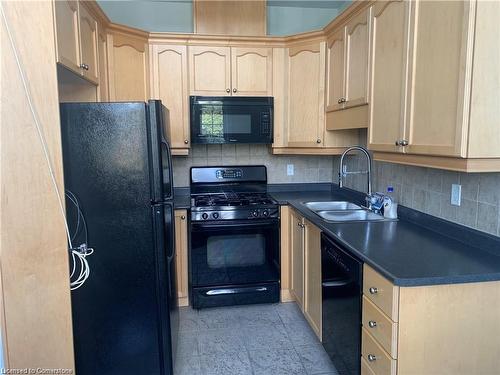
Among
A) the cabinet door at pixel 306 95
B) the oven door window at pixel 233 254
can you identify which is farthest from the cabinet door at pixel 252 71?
the oven door window at pixel 233 254

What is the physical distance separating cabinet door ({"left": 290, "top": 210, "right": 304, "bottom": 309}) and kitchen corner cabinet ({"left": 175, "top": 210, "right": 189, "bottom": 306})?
0.84 meters

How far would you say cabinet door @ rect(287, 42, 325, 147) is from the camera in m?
3.06

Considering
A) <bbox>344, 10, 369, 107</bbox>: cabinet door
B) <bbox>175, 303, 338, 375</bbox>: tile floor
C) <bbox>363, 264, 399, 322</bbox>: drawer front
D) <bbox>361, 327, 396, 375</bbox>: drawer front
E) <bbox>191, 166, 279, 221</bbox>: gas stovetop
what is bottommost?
<bbox>175, 303, 338, 375</bbox>: tile floor

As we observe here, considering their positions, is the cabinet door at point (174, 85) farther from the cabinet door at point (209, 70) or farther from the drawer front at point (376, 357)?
the drawer front at point (376, 357)

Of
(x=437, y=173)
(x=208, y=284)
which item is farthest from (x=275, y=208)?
(x=437, y=173)

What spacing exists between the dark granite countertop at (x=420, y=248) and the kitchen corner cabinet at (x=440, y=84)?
1.28ft

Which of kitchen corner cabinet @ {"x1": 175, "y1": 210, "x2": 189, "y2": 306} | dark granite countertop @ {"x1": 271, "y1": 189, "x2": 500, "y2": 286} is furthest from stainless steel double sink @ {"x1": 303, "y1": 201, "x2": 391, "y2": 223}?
kitchen corner cabinet @ {"x1": 175, "y1": 210, "x2": 189, "y2": 306}

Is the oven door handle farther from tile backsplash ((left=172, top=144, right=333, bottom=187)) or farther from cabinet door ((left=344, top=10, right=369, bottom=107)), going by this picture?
cabinet door ((left=344, top=10, right=369, bottom=107))

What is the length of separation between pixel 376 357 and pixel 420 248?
54 centimetres

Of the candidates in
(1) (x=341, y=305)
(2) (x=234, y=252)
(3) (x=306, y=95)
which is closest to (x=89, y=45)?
(3) (x=306, y=95)

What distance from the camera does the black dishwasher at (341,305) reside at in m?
1.75

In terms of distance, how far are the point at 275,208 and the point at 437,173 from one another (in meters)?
1.26

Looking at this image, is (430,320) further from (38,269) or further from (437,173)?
(38,269)

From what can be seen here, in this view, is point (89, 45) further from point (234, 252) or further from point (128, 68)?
point (234, 252)
